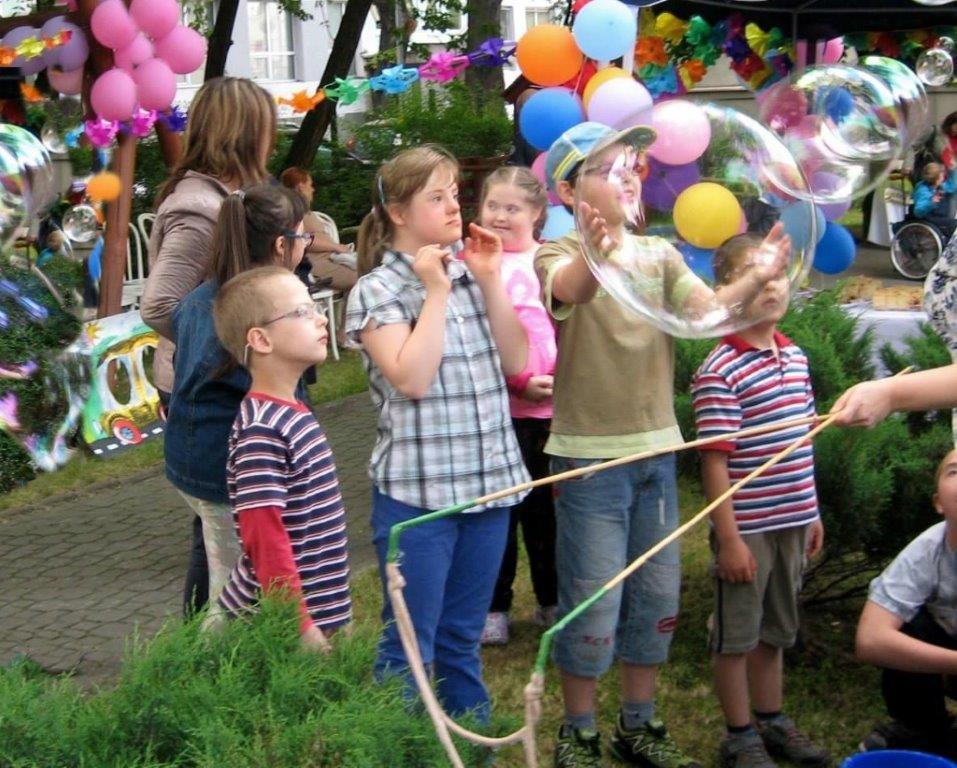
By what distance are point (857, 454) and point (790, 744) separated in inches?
36.0

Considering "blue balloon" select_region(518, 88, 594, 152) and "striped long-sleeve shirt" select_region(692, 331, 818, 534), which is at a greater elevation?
"blue balloon" select_region(518, 88, 594, 152)

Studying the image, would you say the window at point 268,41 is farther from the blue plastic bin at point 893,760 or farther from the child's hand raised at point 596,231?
the blue plastic bin at point 893,760

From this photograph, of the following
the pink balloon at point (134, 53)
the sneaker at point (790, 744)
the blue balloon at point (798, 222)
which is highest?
the blue balloon at point (798, 222)

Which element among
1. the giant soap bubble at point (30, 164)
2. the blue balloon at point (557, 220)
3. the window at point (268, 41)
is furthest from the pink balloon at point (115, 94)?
the window at point (268, 41)

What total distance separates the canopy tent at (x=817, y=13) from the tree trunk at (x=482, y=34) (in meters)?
5.14

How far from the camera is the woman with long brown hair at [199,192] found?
147 inches

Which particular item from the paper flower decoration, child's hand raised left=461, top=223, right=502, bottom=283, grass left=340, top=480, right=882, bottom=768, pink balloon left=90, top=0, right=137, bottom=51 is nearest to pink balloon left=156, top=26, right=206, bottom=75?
pink balloon left=90, top=0, right=137, bottom=51

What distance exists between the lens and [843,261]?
20.1 feet

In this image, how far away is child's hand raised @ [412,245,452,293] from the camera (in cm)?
309

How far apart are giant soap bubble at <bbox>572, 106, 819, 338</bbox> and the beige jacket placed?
117 centimetres

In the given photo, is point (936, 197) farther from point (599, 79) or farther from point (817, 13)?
point (599, 79)

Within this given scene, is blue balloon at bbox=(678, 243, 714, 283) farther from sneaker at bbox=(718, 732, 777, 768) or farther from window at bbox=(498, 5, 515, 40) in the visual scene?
window at bbox=(498, 5, 515, 40)

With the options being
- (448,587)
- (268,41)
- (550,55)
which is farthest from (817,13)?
(268,41)

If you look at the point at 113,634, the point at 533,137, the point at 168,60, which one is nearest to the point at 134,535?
the point at 113,634
